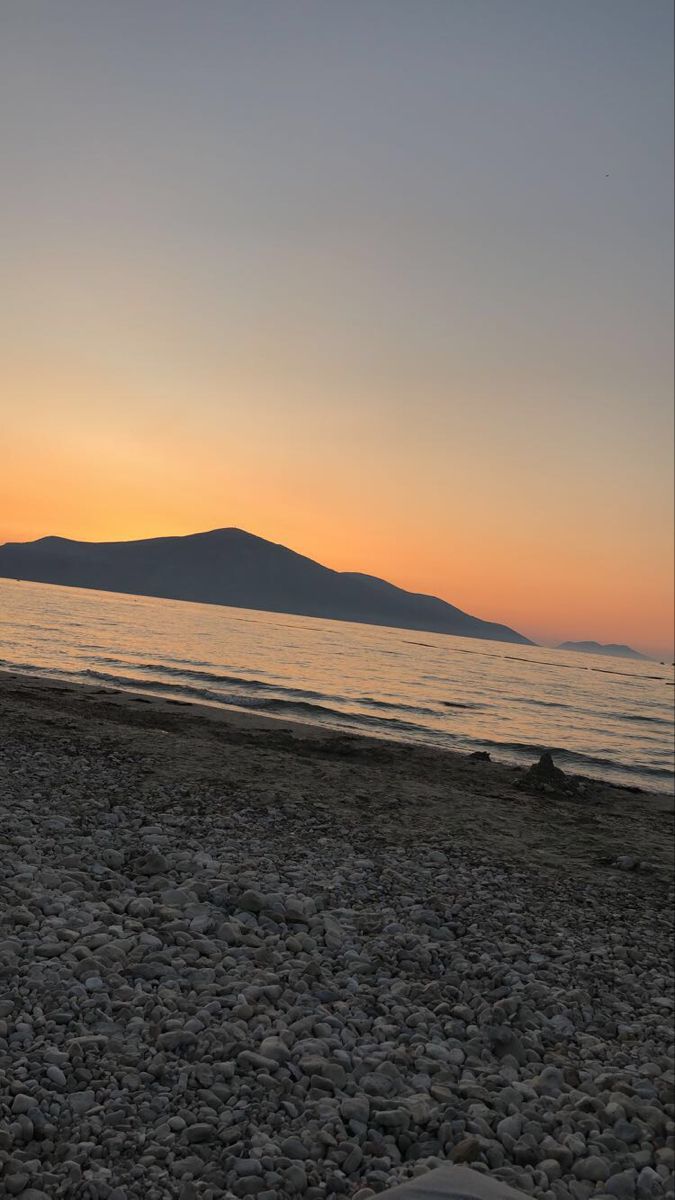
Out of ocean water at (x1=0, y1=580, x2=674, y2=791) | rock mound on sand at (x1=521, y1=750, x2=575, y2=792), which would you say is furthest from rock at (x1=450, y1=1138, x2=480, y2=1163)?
ocean water at (x1=0, y1=580, x2=674, y2=791)

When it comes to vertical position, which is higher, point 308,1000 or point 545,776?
point 308,1000

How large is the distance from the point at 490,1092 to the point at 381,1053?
3.14 ft

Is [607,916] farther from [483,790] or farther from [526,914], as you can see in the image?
[483,790]

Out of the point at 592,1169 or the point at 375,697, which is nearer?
the point at 592,1169

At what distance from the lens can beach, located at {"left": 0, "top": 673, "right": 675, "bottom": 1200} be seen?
16.1 feet

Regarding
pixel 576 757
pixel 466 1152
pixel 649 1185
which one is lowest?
pixel 576 757

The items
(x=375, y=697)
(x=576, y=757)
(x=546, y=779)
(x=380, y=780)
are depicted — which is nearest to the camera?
(x=380, y=780)

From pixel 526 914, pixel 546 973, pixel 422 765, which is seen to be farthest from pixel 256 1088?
pixel 422 765

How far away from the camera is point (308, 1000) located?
6.73m

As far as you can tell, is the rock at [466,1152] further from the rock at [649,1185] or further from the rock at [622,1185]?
the rock at [649,1185]

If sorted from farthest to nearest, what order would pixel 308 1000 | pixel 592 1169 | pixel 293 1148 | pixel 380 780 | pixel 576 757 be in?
pixel 576 757
pixel 380 780
pixel 308 1000
pixel 592 1169
pixel 293 1148

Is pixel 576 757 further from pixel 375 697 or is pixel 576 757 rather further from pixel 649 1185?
pixel 649 1185

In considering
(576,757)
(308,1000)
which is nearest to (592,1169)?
(308,1000)

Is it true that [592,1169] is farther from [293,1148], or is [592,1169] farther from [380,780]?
[380,780]
